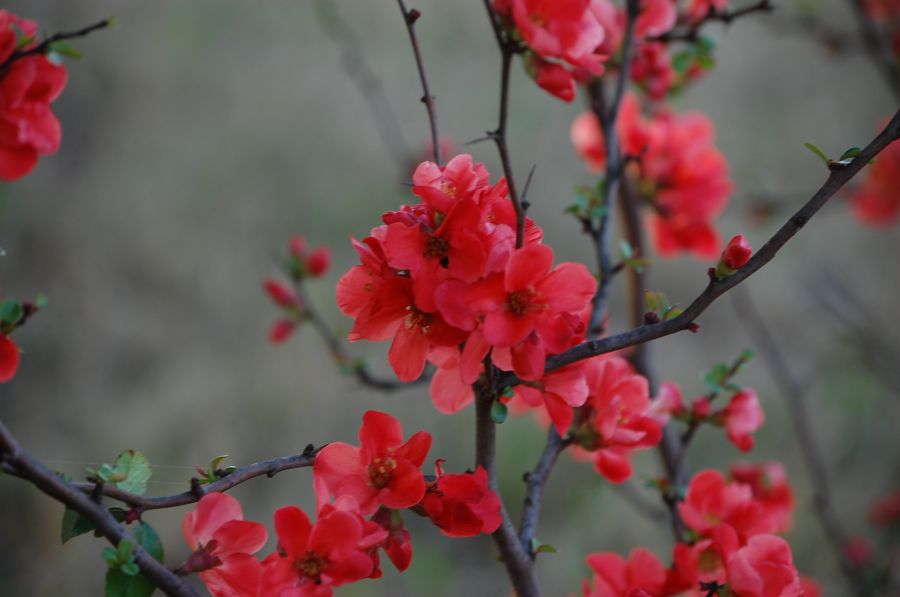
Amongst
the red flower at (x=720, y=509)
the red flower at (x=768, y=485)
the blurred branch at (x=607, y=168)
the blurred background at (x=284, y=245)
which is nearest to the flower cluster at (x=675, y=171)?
the blurred branch at (x=607, y=168)

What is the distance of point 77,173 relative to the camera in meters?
1.99

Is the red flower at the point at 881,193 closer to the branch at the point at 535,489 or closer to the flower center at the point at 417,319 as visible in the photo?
the branch at the point at 535,489

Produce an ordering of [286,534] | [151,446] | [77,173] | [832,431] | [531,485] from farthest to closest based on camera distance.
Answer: [77,173], [832,431], [151,446], [531,485], [286,534]

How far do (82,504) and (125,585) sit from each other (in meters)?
0.04

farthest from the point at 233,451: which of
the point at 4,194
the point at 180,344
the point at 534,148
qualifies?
the point at 534,148

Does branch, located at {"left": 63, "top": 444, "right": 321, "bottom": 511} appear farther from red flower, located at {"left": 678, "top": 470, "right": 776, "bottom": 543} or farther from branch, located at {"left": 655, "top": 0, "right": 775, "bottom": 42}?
branch, located at {"left": 655, "top": 0, "right": 775, "bottom": 42}

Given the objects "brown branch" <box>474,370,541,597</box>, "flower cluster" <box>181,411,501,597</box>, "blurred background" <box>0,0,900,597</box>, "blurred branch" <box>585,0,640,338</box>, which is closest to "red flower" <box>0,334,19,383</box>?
"flower cluster" <box>181,411,501,597</box>

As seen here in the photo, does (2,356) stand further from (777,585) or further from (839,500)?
(839,500)

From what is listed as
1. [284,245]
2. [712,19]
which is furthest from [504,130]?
[284,245]

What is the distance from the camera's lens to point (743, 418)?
0.51 m

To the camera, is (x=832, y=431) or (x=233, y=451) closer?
(x=233, y=451)

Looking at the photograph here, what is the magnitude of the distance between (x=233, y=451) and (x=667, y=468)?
1.26m

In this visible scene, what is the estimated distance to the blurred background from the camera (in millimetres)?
1699

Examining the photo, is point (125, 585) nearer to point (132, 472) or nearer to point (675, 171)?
point (132, 472)
